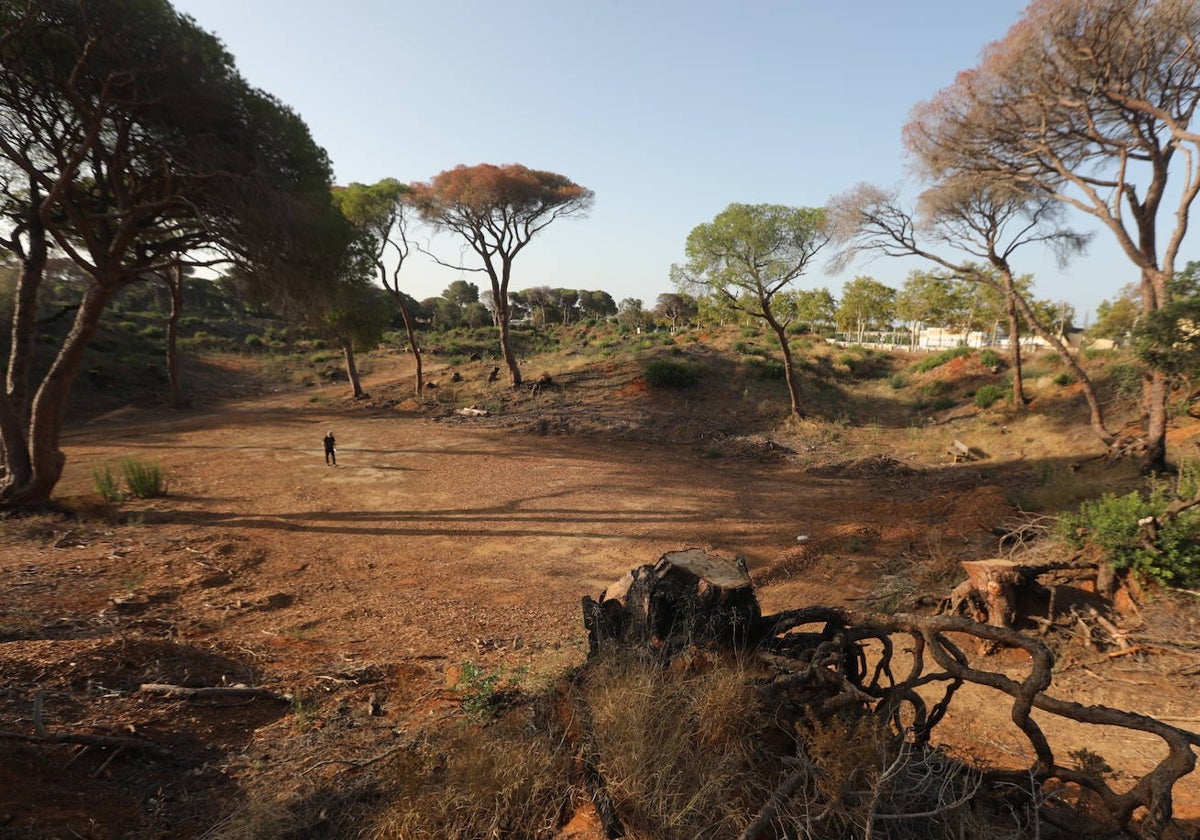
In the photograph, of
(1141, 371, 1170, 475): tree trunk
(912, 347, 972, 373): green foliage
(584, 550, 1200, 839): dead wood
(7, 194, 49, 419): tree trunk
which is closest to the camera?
(584, 550, 1200, 839): dead wood

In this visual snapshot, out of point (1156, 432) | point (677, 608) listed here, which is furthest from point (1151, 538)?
point (1156, 432)

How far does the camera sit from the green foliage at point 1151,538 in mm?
4945

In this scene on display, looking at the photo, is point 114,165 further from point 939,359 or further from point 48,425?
point 939,359

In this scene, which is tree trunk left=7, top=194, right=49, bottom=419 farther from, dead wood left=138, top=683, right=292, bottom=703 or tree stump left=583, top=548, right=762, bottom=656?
tree stump left=583, top=548, right=762, bottom=656

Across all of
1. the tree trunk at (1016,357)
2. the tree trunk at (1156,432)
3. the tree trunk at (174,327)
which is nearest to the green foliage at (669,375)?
the tree trunk at (1016,357)

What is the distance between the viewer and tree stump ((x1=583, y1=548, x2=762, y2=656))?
3180 millimetres

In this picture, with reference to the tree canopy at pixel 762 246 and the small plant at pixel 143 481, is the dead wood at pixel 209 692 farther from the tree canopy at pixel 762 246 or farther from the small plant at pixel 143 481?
the tree canopy at pixel 762 246

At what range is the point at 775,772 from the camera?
2.29 m

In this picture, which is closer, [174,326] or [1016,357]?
[1016,357]

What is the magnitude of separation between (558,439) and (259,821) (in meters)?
15.4

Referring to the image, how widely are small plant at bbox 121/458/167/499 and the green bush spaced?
2324 cm

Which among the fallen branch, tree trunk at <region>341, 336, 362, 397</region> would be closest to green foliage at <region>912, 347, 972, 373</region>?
tree trunk at <region>341, 336, 362, 397</region>

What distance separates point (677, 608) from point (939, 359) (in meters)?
24.7

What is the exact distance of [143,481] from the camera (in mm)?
9859
